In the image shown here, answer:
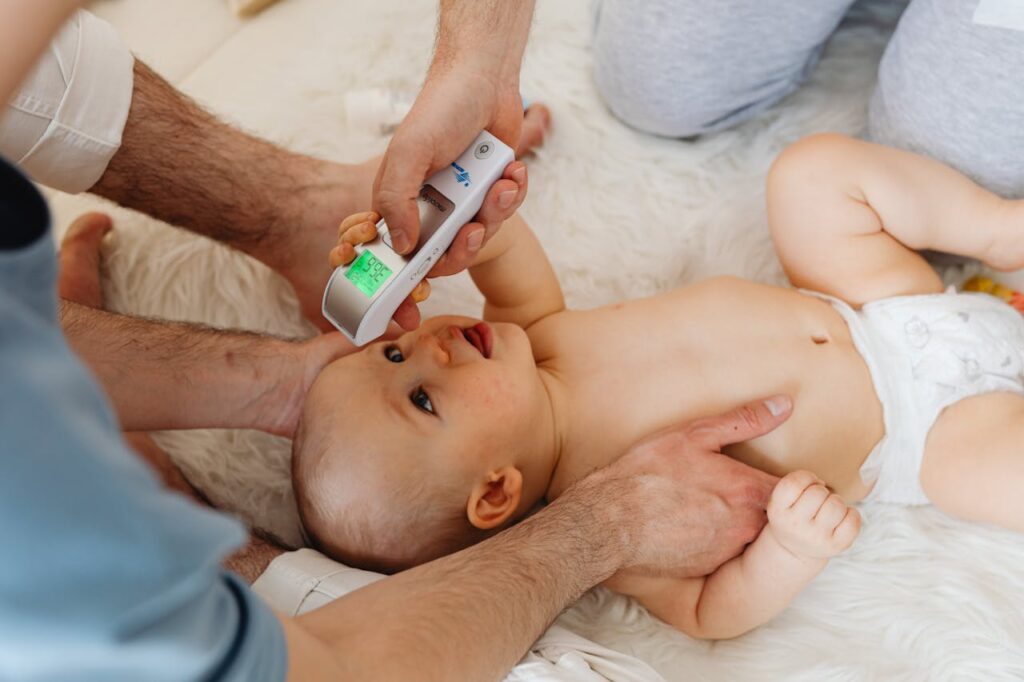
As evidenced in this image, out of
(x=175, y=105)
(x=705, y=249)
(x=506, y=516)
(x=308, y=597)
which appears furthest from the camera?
(x=705, y=249)

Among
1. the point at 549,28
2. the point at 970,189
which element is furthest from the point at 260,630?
the point at 549,28

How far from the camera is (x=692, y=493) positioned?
3.61 feet

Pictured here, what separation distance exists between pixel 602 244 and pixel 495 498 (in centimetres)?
57

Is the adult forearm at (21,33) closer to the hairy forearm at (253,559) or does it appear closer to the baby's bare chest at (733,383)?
the hairy forearm at (253,559)

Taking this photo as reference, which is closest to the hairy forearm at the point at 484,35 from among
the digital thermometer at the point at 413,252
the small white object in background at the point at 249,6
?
the digital thermometer at the point at 413,252

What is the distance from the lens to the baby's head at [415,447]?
3.50 feet

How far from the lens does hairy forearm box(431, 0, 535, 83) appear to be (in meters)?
1.06

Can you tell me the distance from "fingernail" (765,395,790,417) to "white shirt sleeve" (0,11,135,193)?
97cm

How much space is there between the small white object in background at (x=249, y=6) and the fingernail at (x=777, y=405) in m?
1.40

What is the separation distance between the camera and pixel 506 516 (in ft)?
3.64

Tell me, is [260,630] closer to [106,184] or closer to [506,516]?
[506,516]

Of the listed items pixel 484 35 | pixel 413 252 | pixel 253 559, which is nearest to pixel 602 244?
pixel 484 35

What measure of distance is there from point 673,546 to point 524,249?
0.47 metres

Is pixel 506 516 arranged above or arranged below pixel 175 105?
below
